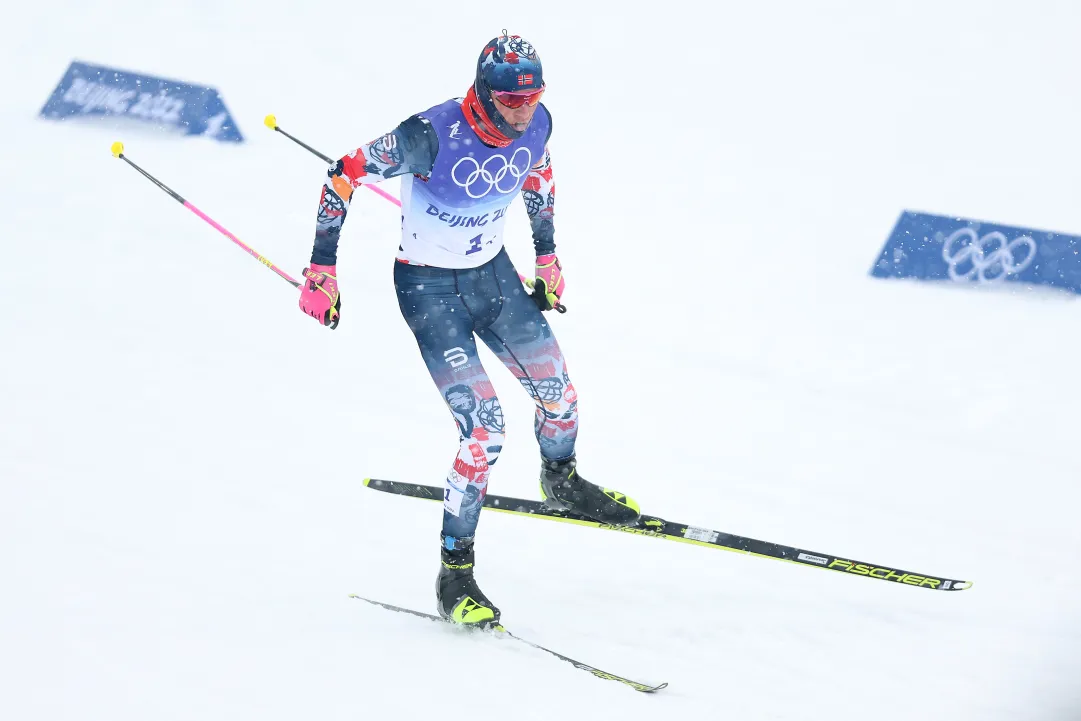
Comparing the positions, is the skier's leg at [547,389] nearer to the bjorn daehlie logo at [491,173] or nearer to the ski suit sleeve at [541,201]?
the ski suit sleeve at [541,201]

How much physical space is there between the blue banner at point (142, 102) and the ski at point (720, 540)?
25.3 feet

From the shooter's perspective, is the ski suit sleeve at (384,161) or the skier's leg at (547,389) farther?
the skier's leg at (547,389)

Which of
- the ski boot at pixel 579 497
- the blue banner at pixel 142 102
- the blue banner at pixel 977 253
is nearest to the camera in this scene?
the ski boot at pixel 579 497

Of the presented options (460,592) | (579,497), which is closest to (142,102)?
(579,497)

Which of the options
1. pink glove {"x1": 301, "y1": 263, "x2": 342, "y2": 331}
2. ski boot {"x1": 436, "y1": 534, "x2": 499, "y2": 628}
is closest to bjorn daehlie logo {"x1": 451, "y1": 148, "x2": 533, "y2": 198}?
pink glove {"x1": 301, "y1": 263, "x2": 342, "y2": 331}

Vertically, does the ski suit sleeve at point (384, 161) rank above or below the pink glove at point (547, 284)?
above

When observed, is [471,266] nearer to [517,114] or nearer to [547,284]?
[547,284]

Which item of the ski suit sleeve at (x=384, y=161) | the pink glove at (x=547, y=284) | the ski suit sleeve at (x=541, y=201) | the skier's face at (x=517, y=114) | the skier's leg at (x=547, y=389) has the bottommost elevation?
the skier's leg at (x=547, y=389)

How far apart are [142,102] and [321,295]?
8.69 metres

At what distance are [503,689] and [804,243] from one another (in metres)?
7.32

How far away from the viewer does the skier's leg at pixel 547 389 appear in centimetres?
446

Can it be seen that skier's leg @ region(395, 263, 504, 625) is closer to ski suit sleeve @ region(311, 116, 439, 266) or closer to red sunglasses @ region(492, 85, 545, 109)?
ski suit sleeve @ region(311, 116, 439, 266)

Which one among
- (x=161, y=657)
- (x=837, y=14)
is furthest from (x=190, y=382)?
(x=837, y=14)

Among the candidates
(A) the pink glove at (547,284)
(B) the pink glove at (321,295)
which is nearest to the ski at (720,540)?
(A) the pink glove at (547,284)
